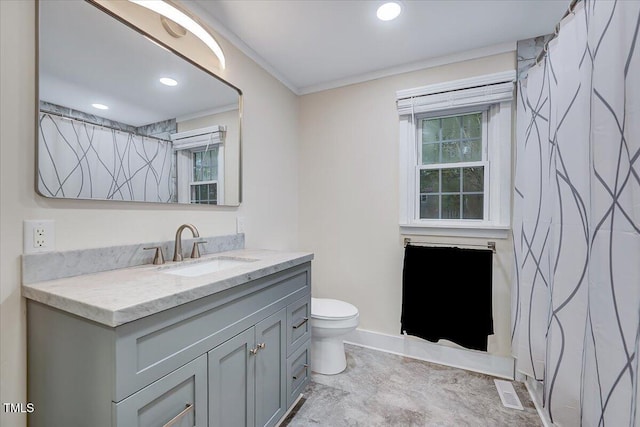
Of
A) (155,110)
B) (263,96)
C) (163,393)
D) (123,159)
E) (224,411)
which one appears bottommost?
(224,411)

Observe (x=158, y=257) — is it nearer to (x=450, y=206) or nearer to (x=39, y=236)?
(x=39, y=236)

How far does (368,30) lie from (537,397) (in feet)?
8.66

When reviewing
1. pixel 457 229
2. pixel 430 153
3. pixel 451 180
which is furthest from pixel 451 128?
pixel 457 229

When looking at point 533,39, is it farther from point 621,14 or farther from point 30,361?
point 30,361

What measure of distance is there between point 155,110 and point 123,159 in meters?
0.33

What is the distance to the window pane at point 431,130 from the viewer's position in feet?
7.62

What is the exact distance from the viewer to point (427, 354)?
226cm

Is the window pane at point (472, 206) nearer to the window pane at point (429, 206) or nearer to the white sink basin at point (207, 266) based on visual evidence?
the window pane at point (429, 206)

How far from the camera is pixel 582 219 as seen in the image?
1.13 metres

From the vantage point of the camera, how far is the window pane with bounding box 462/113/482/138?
2197 millimetres

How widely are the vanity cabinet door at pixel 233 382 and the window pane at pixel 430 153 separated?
1913 mm

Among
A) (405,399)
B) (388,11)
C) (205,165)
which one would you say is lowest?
(405,399)

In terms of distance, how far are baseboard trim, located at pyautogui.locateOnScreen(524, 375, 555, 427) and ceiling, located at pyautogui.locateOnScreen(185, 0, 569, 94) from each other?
2353 mm

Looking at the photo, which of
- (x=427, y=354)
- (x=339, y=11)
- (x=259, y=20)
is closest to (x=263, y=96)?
A: (x=259, y=20)
